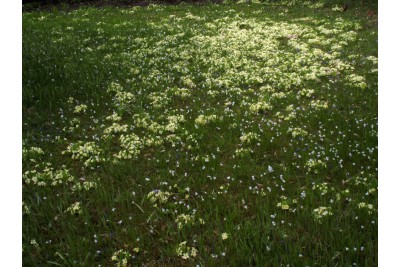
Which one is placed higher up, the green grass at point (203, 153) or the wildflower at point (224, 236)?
the green grass at point (203, 153)

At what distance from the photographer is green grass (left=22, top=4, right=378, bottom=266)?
5.57 meters

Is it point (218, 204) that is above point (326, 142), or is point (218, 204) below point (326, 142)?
below

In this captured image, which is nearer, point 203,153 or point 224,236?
point 224,236

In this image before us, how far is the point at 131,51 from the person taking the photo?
51.8ft

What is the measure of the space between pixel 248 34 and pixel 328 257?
13.8 m

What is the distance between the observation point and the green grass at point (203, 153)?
5.57 meters

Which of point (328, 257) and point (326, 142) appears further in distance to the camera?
point (326, 142)

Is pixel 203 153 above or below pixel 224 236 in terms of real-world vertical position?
above

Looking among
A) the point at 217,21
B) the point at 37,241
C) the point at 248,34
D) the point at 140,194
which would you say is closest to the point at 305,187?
the point at 140,194

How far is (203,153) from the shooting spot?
320 inches

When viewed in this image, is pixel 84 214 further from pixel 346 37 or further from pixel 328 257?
pixel 346 37

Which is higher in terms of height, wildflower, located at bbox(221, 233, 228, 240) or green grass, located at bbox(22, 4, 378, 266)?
green grass, located at bbox(22, 4, 378, 266)

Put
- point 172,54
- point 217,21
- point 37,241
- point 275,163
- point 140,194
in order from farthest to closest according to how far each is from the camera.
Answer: point 217,21 < point 172,54 < point 275,163 < point 140,194 < point 37,241

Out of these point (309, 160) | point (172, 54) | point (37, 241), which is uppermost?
point (172, 54)
